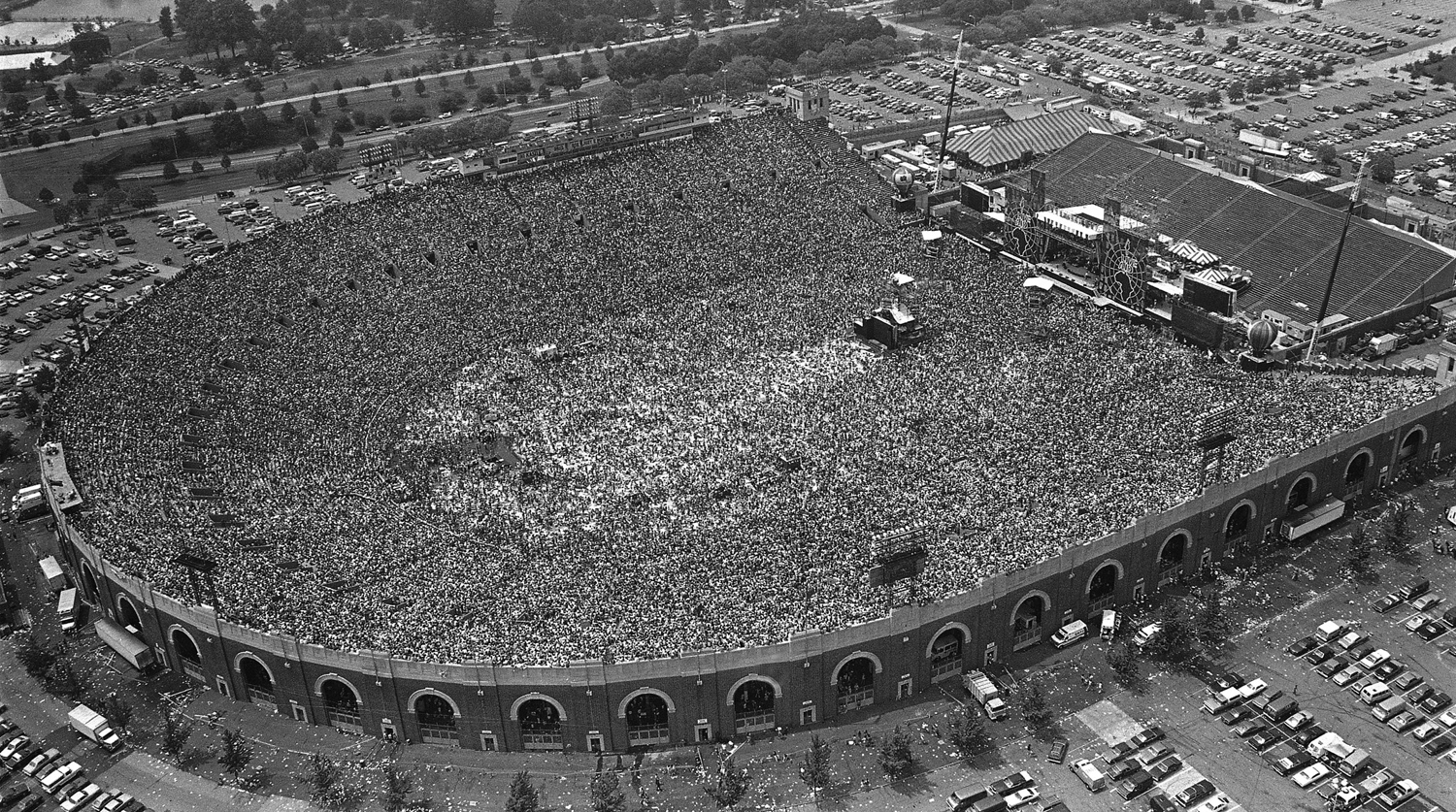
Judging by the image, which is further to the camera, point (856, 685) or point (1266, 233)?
point (1266, 233)

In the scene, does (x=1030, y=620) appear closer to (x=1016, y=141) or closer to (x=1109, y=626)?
(x=1109, y=626)

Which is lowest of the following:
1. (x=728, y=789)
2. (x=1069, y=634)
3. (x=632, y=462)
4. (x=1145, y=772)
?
(x=1145, y=772)

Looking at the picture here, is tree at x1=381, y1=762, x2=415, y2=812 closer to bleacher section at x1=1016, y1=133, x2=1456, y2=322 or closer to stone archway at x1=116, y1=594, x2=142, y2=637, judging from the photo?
stone archway at x1=116, y1=594, x2=142, y2=637

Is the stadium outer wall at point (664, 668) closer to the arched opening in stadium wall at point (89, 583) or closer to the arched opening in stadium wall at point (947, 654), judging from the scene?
the arched opening in stadium wall at point (947, 654)

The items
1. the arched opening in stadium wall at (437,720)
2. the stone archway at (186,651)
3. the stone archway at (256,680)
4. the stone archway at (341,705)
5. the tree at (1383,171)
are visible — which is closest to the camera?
the arched opening in stadium wall at (437,720)

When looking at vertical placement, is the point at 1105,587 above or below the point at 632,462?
below

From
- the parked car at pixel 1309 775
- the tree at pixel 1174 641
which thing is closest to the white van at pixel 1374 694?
the parked car at pixel 1309 775

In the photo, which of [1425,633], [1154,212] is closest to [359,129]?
[1154,212]

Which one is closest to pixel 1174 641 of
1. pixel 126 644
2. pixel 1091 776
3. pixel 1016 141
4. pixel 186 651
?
pixel 1091 776
